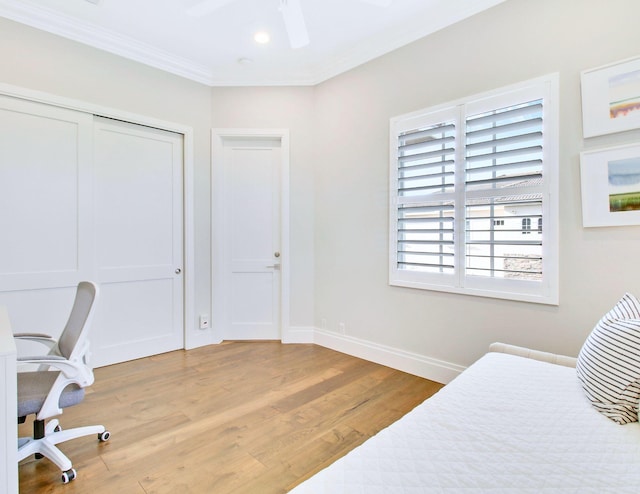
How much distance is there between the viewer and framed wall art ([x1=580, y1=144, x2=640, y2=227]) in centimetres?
197

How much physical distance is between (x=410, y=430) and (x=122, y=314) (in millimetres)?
3119

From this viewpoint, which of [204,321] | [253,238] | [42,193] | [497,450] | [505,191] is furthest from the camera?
→ [253,238]

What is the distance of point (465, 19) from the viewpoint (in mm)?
2672

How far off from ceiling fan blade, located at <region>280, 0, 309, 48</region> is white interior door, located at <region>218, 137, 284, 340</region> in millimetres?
1648

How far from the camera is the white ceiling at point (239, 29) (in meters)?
2.71

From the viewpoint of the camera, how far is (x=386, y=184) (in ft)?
10.6

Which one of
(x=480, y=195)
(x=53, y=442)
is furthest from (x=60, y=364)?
(x=480, y=195)

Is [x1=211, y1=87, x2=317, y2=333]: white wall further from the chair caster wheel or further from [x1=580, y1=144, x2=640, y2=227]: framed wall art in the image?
[x1=580, y1=144, x2=640, y2=227]: framed wall art

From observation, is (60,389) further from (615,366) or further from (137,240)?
(615,366)

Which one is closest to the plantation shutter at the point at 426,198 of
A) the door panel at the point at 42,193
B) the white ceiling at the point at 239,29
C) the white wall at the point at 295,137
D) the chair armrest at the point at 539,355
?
the chair armrest at the point at 539,355

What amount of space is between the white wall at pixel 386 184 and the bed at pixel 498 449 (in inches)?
27.1

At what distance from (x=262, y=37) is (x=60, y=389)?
311 cm

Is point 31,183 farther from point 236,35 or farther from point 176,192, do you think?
point 236,35

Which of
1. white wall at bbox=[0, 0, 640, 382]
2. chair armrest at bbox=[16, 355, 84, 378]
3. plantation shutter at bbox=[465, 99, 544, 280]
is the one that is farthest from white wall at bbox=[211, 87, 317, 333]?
chair armrest at bbox=[16, 355, 84, 378]
